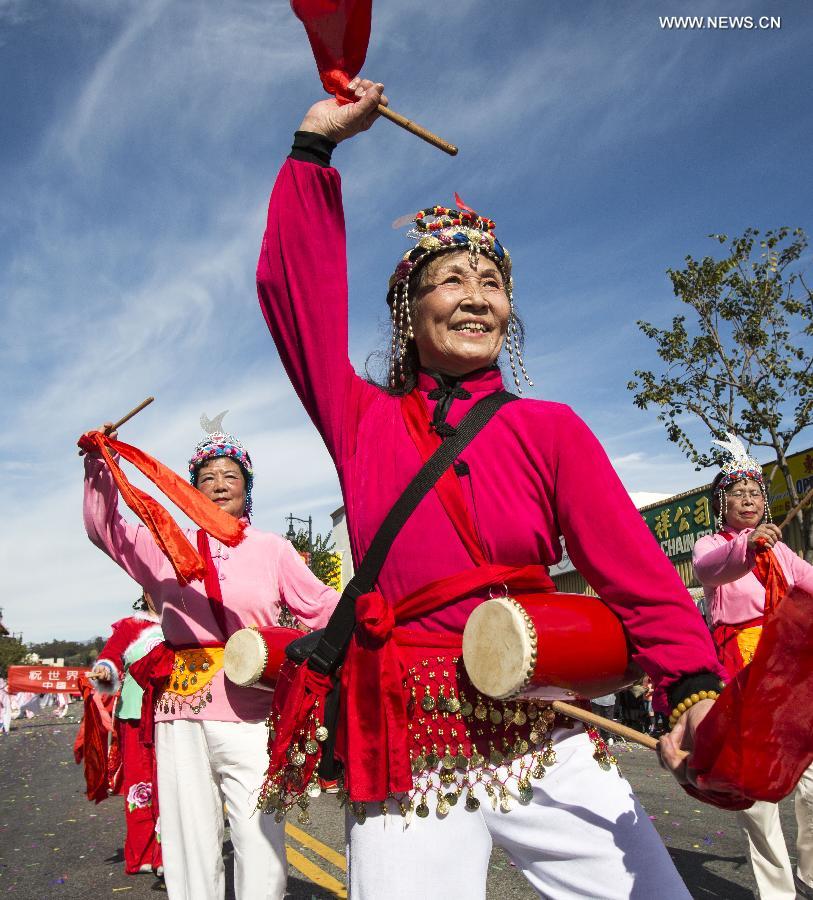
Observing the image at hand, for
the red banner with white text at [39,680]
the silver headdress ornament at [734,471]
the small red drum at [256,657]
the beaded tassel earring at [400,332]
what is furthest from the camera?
the red banner with white text at [39,680]

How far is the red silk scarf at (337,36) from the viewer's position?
7.03 feet

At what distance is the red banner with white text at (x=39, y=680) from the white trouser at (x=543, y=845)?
3662cm

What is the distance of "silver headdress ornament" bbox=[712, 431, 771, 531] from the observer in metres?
5.16

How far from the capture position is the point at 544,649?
5.55 feet

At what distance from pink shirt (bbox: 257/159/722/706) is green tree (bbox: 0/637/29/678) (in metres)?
64.9

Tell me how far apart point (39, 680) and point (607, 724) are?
3978 cm

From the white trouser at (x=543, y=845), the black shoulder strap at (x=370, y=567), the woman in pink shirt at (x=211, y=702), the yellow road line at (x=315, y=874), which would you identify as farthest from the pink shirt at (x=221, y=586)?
the white trouser at (x=543, y=845)

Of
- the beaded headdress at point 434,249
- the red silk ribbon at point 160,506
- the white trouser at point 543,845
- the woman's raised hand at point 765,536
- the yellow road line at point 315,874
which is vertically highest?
the beaded headdress at point 434,249

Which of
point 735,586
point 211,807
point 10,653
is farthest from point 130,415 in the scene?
point 10,653

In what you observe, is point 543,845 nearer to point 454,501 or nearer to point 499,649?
point 499,649

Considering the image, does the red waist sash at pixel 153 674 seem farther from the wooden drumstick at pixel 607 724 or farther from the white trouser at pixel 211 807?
the wooden drumstick at pixel 607 724

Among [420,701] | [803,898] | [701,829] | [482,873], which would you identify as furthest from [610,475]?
[701,829]

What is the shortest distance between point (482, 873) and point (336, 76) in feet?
6.23

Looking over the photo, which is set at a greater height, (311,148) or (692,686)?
(311,148)
